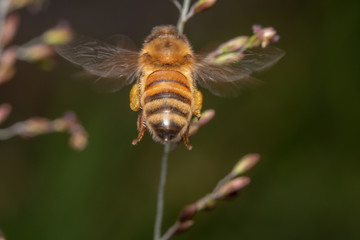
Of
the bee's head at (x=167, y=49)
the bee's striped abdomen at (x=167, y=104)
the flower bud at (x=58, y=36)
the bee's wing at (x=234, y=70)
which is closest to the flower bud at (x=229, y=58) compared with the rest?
the bee's wing at (x=234, y=70)

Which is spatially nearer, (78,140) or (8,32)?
(8,32)

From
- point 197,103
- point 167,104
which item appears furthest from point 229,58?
point 167,104

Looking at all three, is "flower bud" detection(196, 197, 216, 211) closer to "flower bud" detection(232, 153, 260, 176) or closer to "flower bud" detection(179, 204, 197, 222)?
"flower bud" detection(179, 204, 197, 222)

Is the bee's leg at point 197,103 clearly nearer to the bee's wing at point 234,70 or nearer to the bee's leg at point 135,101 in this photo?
the bee's wing at point 234,70

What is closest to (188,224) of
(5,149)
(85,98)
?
(85,98)

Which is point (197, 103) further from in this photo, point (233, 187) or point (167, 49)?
point (233, 187)

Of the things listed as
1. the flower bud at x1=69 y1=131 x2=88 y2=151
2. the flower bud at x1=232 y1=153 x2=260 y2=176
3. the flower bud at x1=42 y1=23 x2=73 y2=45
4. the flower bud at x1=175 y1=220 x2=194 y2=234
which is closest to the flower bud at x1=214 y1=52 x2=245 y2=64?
the flower bud at x1=232 y1=153 x2=260 y2=176

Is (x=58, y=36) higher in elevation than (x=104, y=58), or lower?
lower
